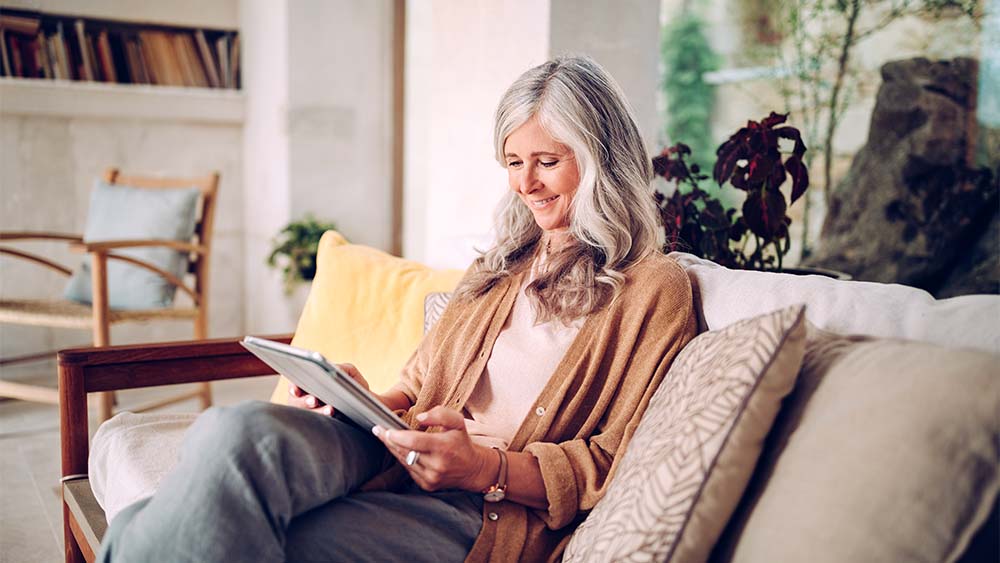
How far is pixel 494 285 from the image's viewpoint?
1677 millimetres

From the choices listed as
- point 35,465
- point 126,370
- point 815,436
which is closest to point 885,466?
point 815,436

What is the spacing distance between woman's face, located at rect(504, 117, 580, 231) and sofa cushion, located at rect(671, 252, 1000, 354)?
9.9 inches

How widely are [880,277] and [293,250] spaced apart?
2.60 meters

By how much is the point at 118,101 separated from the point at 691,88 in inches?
113

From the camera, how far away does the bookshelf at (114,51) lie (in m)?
4.30

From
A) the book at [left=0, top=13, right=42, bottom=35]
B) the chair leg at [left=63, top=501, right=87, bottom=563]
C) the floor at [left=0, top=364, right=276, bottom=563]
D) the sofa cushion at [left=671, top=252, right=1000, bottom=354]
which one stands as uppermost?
the book at [left=0, top=13, right=42, bottom=35]

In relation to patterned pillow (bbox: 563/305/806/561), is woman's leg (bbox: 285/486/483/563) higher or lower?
lower

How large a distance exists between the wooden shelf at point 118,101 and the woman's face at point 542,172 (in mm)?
3518

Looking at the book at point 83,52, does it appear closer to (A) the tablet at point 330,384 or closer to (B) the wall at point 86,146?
(B) the wall at point 86,146

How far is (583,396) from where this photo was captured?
142 cm

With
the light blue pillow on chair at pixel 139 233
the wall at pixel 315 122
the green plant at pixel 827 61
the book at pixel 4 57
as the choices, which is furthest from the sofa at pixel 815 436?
the book at pixel 4 57

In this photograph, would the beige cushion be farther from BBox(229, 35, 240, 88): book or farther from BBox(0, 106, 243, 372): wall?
BBox(229, 35, 240, 88): book

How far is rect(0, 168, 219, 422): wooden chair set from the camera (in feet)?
10.3

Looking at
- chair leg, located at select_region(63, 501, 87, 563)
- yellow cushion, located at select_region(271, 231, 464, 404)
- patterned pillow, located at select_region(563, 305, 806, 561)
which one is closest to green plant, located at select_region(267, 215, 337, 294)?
yellow cushion, located at select_region(271, 231, 464, 404)
